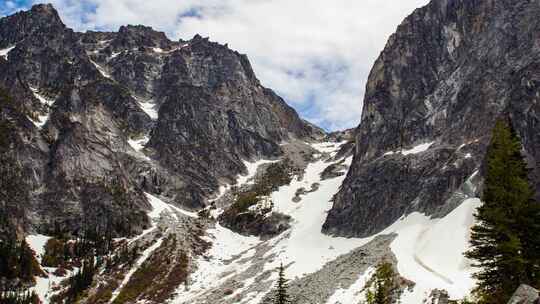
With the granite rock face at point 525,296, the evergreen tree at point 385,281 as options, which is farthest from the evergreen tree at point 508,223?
the evergreen tree at point 385,281

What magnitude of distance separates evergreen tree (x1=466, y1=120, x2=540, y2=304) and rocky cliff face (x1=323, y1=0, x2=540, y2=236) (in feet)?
119

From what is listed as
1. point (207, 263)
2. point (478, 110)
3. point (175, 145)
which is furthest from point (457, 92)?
A: point (175, 145)

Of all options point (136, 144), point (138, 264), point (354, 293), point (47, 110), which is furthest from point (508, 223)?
point (47, 110)

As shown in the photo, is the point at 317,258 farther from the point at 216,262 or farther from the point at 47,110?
the point at 47,110

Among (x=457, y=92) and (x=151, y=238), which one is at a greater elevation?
(x=457, y=92)

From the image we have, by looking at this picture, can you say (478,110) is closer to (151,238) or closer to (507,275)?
(507,275)

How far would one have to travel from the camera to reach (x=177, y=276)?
330ft

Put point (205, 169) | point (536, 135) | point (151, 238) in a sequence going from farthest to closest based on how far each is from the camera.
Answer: point (205, 169) → point (151, 238) → point (536, 135)

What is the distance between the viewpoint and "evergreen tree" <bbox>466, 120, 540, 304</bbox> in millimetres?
22812

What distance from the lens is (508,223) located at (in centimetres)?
2327

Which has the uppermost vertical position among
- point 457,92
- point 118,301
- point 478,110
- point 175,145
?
point 175,145

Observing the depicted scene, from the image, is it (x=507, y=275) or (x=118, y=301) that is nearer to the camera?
(x=507, y=275)

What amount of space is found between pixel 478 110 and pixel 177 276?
7000 cm

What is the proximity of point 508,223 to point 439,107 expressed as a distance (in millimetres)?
86151
